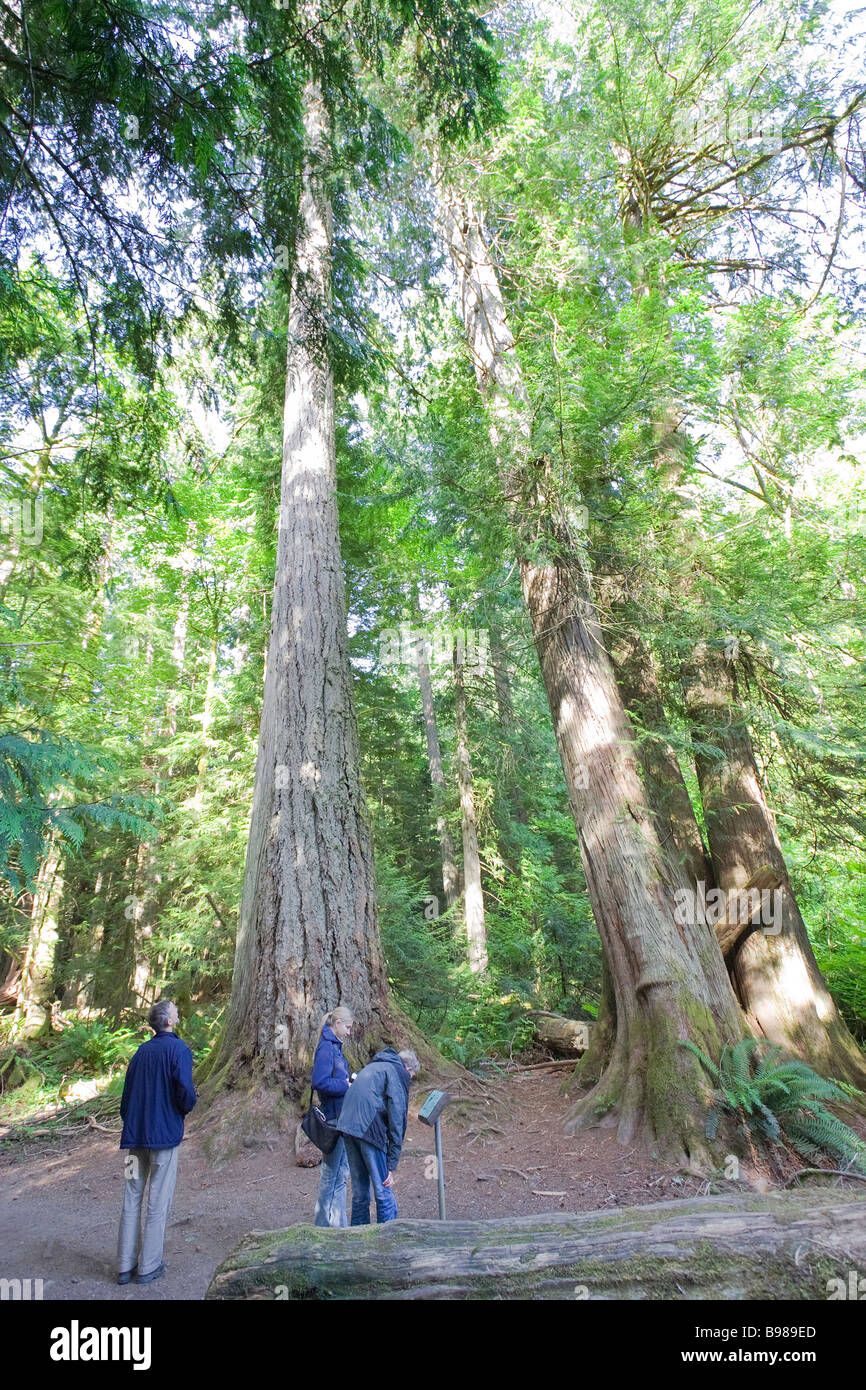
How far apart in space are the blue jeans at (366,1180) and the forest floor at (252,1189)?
98cm

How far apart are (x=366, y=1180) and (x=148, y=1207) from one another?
4.23 ft

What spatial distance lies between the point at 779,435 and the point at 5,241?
8.76 meters

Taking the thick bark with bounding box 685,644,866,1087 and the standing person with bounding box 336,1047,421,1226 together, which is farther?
the thick bark with bounding box 685,644,866,1087

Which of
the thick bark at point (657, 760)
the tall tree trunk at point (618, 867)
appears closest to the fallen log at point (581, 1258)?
the tall tree trunk at point (618, 867)

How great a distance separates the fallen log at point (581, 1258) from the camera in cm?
188

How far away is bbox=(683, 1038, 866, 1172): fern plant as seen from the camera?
506 centimetres

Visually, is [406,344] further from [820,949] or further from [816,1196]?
[820,949]

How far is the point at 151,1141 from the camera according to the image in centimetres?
392

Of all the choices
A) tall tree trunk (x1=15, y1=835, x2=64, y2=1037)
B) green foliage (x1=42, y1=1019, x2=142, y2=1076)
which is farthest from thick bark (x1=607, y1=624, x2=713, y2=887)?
tall tree trunk (x1=15, y1=835, x2=64, y2=1037)

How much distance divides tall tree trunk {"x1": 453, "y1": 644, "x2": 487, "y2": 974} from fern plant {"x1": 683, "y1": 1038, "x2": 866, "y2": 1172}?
936 centimetres

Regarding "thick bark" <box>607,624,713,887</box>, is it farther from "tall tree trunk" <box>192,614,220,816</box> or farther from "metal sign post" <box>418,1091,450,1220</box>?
"tall tree trunk" <box>192,614,220,816</box>

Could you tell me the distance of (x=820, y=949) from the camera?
9539 millimetres

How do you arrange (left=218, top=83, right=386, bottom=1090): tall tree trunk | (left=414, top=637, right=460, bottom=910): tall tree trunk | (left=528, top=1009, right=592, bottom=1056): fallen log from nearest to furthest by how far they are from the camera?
1. (left=218, top=83, right=386, bottom=1090): tall tree trunk
2. (left=528, top=1009, right=592, bottom=1056): fallen log
3. (left=414, top=637, right=460, bottom=910): tall tree trunk

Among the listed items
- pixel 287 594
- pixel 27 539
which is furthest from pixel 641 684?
pixel 27 539
